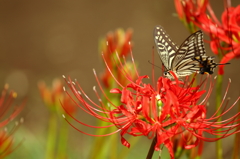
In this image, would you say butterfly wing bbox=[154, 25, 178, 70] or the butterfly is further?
butterfly wing bbox=[154, 25, 178, 70]

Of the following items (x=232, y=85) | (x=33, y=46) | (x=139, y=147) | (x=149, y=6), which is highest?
(x=33, y=46)

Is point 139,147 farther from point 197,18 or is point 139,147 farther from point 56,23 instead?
point 56,23

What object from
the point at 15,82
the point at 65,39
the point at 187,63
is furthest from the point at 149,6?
the point at 187,63

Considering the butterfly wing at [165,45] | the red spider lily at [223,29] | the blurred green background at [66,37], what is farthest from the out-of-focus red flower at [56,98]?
the blurred green background at [66,37]

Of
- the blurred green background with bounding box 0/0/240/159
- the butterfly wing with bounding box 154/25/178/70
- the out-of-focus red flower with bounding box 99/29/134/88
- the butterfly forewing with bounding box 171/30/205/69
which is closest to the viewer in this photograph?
the butterfly forewing with bounding box 171/30/205/69

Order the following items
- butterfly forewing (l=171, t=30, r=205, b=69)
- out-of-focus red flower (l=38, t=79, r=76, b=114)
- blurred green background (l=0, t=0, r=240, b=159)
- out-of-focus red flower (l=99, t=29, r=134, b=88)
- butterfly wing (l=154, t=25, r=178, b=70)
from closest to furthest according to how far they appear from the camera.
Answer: butterfly forewing (l=171, t=30, r=205, b=69), butterfly wing (l=154, t=25, r=178, b=70), out-of-focus red flower (l=99, t=29, r=134, b=88), out-of-focus red flower (l=38, t=79, r=76, b=114), blurred green background (l=0, t=0, r=240, b=159)

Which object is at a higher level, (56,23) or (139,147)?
(56,23)

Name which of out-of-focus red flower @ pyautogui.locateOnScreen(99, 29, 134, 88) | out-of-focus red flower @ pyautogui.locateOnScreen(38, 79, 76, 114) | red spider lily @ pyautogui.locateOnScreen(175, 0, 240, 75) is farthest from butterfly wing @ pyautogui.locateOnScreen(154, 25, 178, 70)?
out-of-focus red flower @ pyautogui.locateOnScreen(38, 79, 76, 114)

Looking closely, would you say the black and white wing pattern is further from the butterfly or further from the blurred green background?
the blurred green background

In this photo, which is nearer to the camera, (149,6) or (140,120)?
(140,120)
